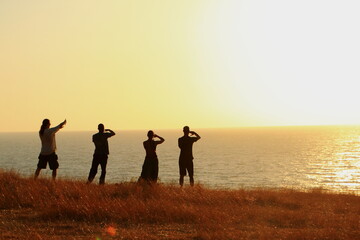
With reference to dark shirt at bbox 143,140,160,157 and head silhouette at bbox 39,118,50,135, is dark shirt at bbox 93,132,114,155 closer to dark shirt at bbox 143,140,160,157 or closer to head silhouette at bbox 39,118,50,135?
dark shirt at bbox 143,140,160,157

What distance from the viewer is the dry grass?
9742mm

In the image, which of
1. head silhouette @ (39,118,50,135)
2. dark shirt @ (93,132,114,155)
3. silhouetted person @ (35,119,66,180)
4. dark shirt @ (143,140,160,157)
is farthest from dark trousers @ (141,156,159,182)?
head silhouette @ (39,118,50,135)

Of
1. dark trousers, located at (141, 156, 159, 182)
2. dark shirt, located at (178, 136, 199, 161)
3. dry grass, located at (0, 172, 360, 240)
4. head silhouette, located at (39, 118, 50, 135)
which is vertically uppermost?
head silhouette, located at (39, 118, 50, 135)

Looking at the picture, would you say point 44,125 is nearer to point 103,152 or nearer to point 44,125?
point 44,125

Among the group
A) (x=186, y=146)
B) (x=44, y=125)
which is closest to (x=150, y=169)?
(x=186, y=146)

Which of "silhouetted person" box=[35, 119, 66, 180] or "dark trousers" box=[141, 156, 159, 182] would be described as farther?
"dark trousers" box=[141, 156, 159, 182]

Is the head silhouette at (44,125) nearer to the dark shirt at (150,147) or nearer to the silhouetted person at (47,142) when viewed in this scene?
the silhouetted person at (47,142)

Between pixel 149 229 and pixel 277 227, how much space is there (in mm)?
A: 3126

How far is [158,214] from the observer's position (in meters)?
11.3

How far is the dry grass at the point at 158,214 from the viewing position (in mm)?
9742

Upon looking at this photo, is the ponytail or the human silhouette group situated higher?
the ponytail

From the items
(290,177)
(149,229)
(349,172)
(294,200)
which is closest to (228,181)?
(290,177)

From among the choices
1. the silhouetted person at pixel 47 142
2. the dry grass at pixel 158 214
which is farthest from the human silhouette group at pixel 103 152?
the dry grass at pixel 158 214

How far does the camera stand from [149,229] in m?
10.2
